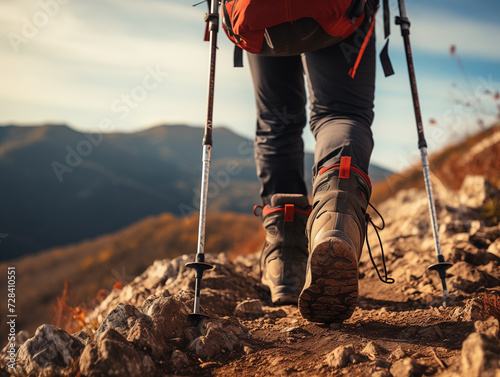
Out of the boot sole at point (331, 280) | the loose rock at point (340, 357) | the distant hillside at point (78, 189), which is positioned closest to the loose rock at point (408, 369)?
the loose rock at point (340, 357)

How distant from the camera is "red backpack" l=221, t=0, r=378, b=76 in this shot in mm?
1727

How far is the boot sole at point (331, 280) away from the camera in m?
1.71

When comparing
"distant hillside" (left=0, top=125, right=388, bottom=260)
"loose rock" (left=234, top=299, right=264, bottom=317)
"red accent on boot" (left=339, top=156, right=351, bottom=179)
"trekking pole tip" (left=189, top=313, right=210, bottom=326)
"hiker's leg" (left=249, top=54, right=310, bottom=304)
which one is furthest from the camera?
"distant hillside" (left=0, top=125, right=388, bottom=260)

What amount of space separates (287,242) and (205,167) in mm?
692

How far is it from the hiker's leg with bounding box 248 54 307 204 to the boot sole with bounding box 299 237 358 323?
95cm

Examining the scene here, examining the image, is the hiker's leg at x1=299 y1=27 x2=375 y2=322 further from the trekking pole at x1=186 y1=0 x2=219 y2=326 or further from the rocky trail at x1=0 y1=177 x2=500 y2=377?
the trekking pole at x1=186 y1=0 x2=219 y2=326

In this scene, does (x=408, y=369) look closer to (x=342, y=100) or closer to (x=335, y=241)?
(x=335, y=241)

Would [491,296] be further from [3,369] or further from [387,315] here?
[3,369]

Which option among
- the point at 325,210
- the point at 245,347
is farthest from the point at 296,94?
the point at 245,347

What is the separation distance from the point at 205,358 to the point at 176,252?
2503 inches

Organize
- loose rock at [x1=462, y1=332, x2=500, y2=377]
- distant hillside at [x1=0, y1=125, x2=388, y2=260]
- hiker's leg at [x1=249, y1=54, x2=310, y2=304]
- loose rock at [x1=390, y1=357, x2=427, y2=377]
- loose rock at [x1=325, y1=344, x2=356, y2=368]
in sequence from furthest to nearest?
1. distant hillside at [x1=0, y1=125, x2=388, y2=260]
2. hiker's leg at [x1=249, y1=54, x2=310, y2=304]
3. loose rock at [x1=325, y1=344, x2=356, y2=368]
4. loose rock at [x1=390, y1=357, x2=427, y2=377]
5. loose rock at [x1=462, y1=332, x2=500, y2=377]

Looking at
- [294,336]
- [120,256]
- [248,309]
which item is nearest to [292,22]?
[294,336]

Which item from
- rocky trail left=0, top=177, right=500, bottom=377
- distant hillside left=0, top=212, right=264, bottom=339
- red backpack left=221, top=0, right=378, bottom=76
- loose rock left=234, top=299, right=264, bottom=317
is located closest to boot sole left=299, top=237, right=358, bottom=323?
rocky trail left=0, top=177, right=500, bottom=377

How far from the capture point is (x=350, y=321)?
2176 millimetres
